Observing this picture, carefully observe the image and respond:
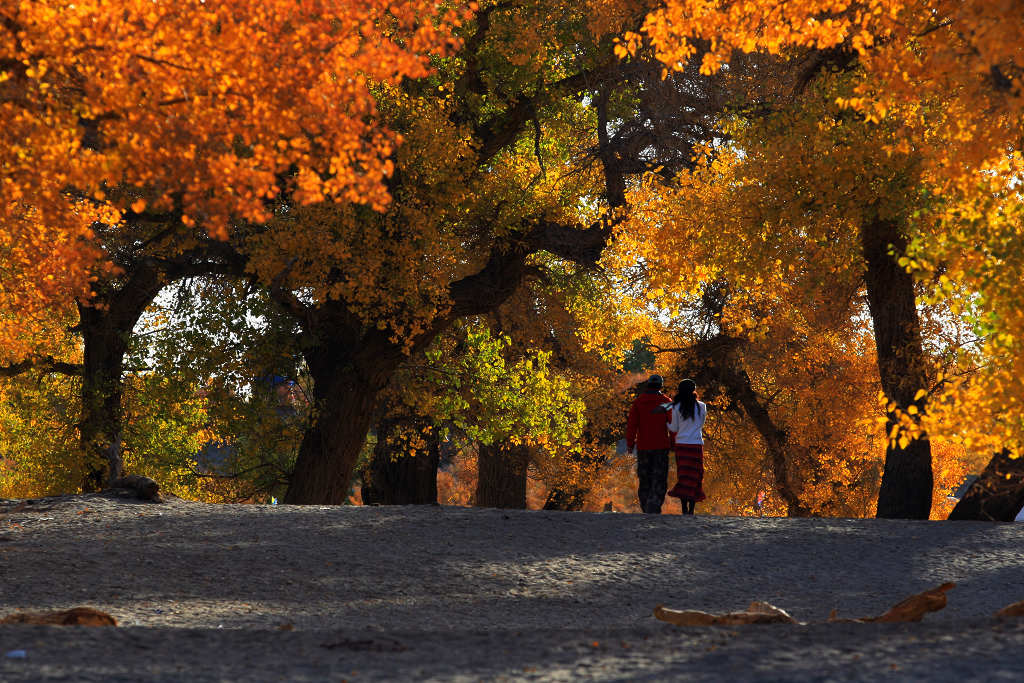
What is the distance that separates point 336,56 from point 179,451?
17.7 metres

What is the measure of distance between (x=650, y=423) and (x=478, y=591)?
18.2 feet

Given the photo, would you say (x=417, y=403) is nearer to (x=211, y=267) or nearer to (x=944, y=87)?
(x=211, y=267)

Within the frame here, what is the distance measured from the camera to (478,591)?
10.2m

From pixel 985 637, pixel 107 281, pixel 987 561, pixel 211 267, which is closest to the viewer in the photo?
pixel 985 637

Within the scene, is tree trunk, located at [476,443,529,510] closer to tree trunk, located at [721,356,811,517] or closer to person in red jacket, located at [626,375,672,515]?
tree trunk, located at [721,356,811,517]

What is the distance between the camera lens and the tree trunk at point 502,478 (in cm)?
2891

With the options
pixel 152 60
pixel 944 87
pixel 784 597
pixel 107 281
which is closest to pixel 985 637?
pixel 784 597

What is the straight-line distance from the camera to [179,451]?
24.9m

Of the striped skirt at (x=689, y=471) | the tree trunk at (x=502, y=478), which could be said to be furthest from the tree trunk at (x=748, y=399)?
the striped skirt at (x=689, y=471)

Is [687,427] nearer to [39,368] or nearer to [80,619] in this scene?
[80,619]

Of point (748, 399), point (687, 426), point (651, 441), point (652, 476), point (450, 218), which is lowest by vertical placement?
point (652, 476)

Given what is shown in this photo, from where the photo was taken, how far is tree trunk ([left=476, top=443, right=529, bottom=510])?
2891 cm

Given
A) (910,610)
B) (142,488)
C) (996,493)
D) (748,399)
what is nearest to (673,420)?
(996,493)

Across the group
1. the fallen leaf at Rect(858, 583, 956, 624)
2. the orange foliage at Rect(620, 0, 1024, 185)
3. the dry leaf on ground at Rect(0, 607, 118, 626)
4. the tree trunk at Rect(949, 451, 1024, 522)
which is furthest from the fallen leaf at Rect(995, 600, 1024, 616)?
the tree trunk at Rect(949, 451, 1024, 522)
